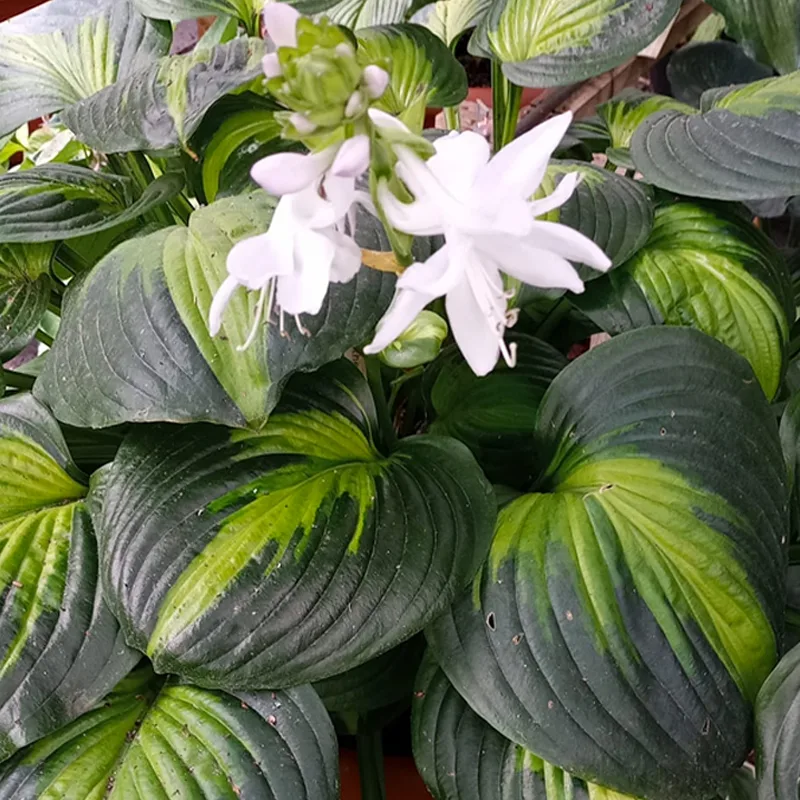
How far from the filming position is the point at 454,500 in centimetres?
51

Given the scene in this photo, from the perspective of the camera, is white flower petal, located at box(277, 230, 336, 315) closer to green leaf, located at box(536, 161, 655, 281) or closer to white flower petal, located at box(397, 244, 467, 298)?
white flower petal, located at box(397, 244, 467, 298)

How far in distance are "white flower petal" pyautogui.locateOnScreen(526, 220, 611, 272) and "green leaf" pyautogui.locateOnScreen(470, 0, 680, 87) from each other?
46 centimetres

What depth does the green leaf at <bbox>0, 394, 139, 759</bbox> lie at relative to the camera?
477 mm

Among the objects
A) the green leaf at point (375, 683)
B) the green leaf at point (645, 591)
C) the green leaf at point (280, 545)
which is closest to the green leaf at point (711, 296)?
the green leaf at point (645, 591)

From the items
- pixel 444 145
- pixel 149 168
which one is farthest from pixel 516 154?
pixel 149 168

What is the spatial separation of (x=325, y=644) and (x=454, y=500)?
130 millimetres

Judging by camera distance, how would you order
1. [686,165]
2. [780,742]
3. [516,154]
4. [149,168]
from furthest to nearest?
[149,168]
[686,165]
[780,742]
[516,154]

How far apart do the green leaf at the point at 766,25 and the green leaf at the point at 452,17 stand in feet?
0.93

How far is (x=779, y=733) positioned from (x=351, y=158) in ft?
1.32

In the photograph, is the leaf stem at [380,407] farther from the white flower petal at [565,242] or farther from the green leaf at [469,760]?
the white flower petal at [565,242]

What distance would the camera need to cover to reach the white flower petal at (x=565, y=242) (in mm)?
300

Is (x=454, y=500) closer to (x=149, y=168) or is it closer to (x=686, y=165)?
(x=686, y=165)

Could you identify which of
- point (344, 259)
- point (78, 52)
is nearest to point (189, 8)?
point (78, 52)

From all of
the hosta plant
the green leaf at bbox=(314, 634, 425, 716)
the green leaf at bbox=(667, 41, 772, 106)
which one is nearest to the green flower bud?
the hosta plant
